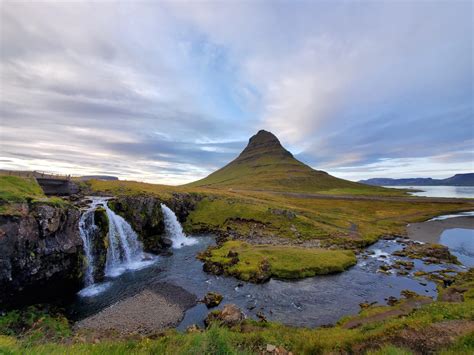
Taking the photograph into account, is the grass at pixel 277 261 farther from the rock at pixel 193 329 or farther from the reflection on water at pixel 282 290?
the rock at pixel 193 329

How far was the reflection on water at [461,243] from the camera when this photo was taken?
4858 cm

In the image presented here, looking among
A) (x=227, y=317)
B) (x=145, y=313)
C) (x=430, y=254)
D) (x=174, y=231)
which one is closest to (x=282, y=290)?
Result: (x=227, y=317)

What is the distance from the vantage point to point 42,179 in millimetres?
55062

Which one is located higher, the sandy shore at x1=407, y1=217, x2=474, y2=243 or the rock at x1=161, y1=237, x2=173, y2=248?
the sandy shore at x1=407, y1=217, x2=474, y2=243

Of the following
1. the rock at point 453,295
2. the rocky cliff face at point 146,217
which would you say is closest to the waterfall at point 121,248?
the rocky cliff face at point 146,217

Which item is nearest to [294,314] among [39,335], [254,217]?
[39,335]

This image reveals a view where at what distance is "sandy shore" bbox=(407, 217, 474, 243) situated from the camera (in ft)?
219

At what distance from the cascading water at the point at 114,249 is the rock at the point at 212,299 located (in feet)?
44.9

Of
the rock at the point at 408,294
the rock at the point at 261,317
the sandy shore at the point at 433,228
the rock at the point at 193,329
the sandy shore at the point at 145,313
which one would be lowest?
the sandy shore at the point at 145,313

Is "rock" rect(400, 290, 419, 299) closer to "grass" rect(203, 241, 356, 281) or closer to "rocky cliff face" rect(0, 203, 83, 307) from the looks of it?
"grass" rect(203, 241, 356, 281)

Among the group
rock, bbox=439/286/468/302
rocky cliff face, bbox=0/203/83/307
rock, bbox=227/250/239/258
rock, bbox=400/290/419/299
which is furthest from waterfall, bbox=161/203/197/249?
rock, bbox=439/286/468/302

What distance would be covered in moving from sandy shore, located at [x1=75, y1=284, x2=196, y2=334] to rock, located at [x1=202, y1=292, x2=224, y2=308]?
1473mm

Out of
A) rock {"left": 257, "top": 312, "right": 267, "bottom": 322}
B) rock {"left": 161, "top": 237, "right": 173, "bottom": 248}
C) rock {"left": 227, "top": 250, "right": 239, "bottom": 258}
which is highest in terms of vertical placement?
rock {"left": 227, "top": 250, "right": 239, "bottom": 258}

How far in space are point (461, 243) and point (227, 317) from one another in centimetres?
7069
